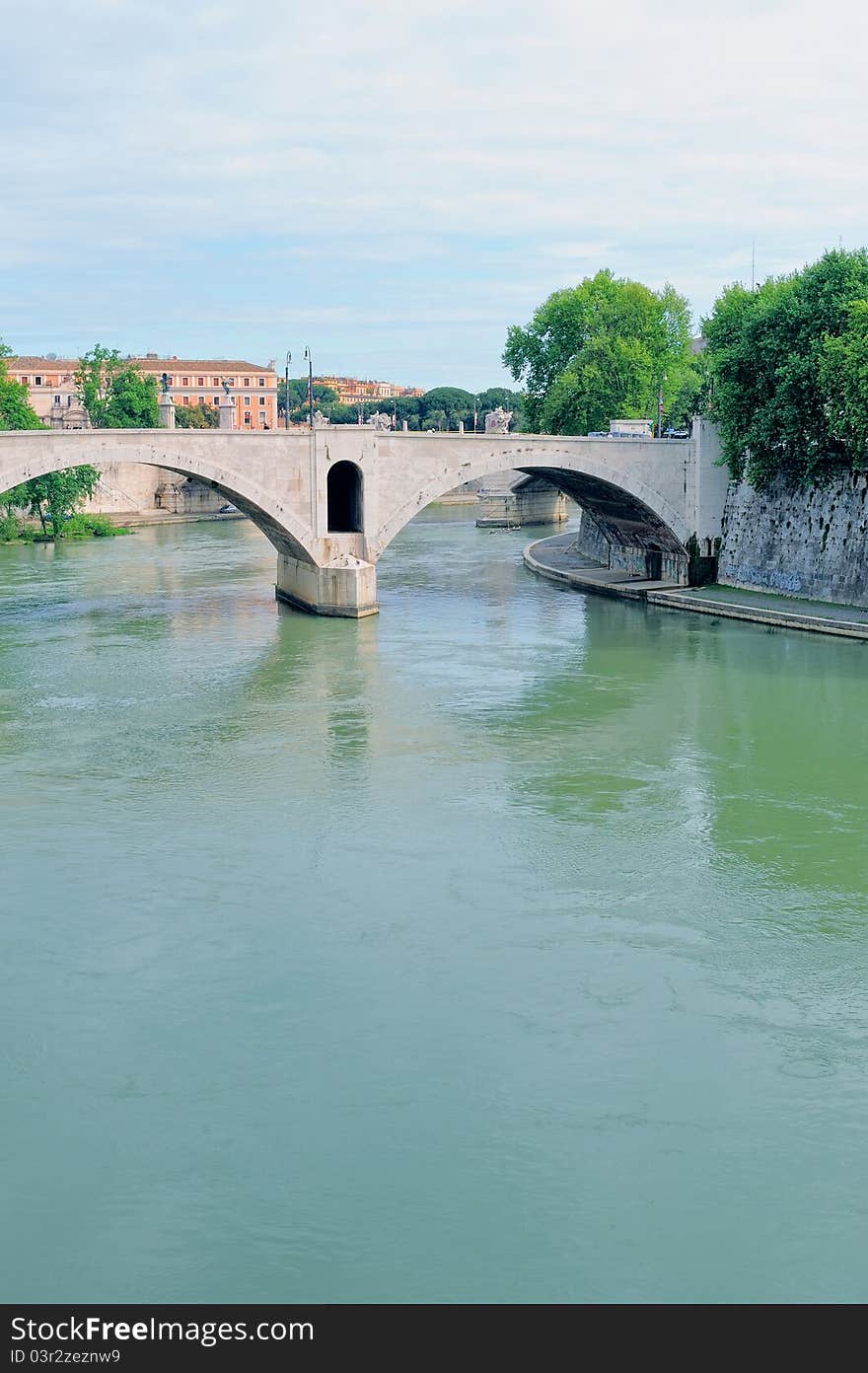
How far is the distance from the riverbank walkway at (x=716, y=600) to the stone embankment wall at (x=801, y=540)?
1.56 ft

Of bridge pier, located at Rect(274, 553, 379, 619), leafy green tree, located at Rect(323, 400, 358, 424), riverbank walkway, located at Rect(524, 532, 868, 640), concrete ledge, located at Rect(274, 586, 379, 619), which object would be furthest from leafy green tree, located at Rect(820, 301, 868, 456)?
leafy green tree, located at Rect(323, 400, 358, 424)

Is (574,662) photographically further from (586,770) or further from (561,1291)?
(561,1291)

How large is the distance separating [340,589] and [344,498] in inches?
Result: 141

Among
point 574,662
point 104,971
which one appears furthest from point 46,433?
point 104,971

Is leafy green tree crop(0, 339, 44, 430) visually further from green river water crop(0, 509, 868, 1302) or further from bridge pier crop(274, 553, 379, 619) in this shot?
green river water crop(0, 509, 868, 1302)

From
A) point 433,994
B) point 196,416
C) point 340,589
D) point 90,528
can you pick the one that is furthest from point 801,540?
point 196,416

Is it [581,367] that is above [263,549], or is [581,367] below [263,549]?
above

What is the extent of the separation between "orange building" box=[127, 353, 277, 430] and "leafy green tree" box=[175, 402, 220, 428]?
4.63 m

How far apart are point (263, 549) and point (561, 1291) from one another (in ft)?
150

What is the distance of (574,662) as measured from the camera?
28.2 meters

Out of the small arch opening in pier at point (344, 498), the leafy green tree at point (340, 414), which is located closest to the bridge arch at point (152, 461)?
the small arch opening in pier at point (344, 498)

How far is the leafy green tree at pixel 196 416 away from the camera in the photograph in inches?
3666

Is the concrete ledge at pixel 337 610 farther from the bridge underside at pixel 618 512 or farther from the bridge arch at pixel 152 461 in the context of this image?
the bridge underside at pixel 618 512

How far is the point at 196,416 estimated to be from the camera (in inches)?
3789
